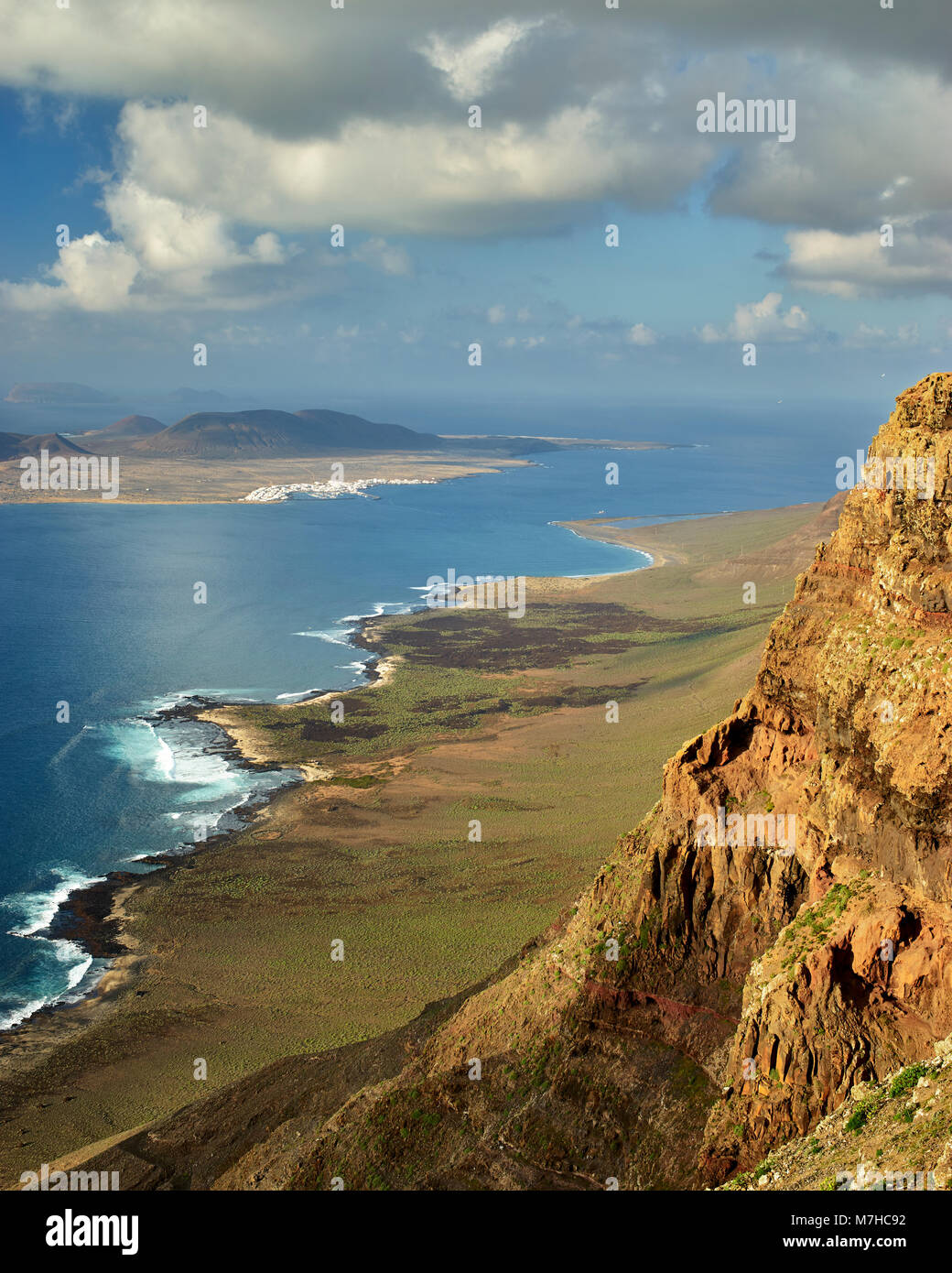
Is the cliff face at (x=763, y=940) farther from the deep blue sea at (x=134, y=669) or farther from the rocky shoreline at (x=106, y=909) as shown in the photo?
the deep blue sea at (x=134, y=669)

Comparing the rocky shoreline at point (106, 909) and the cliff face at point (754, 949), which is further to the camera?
the rocky shoreline at point (106, 909)

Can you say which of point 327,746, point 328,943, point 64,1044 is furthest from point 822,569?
point 327,746

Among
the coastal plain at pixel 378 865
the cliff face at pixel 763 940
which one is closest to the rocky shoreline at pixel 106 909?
the coastal plain at pixel 378 865

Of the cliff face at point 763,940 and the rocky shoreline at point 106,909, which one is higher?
the cliff face at point 763,940

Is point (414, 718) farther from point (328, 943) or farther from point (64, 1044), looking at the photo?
point (64, 1044)

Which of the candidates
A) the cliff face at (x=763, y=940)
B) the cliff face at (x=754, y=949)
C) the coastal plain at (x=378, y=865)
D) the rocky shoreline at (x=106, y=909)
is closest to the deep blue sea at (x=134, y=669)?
the rocky shoreline at (x=106, y=909)

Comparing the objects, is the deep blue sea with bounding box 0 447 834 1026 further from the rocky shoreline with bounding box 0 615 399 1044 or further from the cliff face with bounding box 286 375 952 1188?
the cliff face with bounding box 286 375 952 1188

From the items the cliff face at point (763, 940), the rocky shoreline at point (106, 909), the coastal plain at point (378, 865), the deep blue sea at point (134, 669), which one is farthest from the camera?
the deep blue sea at point (134, 669)

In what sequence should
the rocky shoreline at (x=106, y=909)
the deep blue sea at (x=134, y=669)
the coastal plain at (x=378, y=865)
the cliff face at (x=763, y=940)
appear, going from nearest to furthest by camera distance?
the cliff face at (x=763, y=940)
the coastal plain at (x=378, y=865)
the rocky shoreline at (x=106, y=909)
the deep blue sea at (x=134, y=669)
